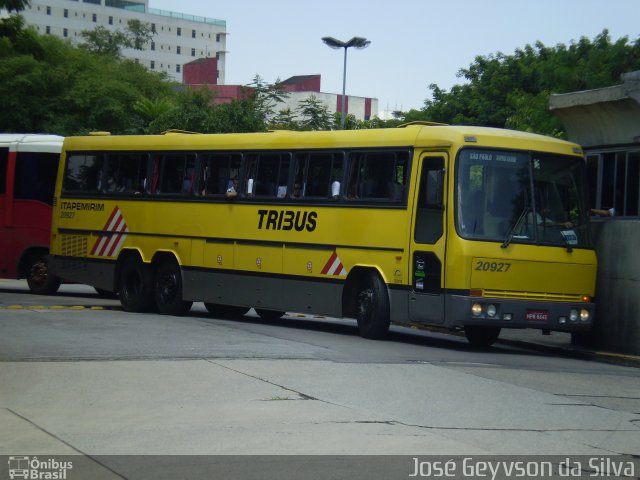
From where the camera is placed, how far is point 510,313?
55.0 ft

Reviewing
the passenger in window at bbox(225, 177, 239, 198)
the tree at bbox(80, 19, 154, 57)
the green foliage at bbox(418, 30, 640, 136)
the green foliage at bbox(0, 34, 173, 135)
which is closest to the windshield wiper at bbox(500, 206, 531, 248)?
the passenger in window at bbox(225, 177, 239, 198)

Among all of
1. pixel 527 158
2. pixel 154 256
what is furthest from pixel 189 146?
pixel 527 158

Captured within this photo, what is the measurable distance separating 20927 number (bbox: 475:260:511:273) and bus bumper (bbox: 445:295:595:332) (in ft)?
1.34

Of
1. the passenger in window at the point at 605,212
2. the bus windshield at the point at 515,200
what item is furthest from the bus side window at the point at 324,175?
the passenger in window at the point at 605,212

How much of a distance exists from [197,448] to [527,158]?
960 cm

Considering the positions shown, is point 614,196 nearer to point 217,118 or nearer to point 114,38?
point 217,118

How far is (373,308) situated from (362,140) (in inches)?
106

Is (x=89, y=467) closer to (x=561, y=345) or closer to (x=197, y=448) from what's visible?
(x=197, y=448)

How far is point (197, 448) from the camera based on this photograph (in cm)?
903

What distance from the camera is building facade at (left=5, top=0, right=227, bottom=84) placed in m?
148

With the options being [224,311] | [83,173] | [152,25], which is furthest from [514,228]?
[152,25]

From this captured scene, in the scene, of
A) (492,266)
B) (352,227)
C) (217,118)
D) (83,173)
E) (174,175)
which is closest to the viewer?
(492,266)

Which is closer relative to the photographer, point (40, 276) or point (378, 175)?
point (378, 175)

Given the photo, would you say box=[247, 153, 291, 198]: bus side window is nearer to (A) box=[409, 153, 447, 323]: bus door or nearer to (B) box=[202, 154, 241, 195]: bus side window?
(B) box=[202, 154, 241, 195]: bus side window
